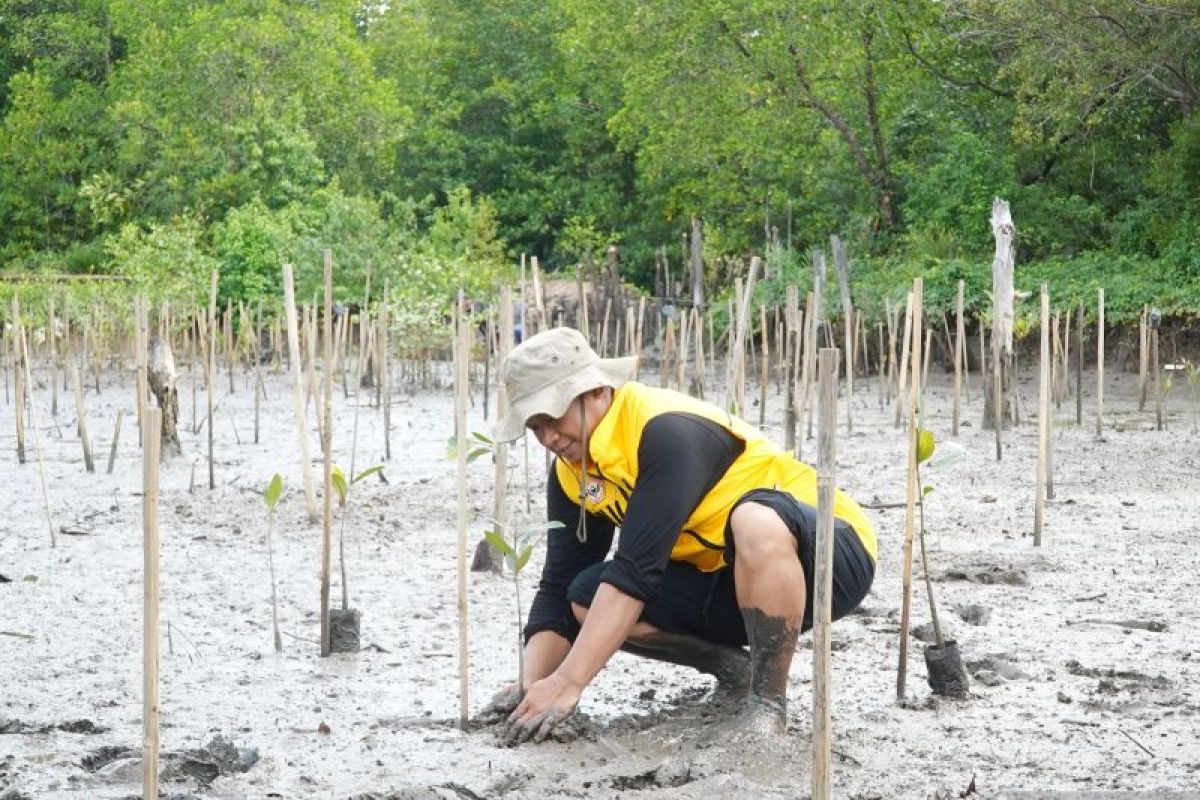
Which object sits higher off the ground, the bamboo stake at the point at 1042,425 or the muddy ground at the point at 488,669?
the bamboo stake at the point at 1042,425

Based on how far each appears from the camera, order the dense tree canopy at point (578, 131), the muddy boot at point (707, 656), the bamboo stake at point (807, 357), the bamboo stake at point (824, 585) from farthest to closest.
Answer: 1. the dense tree canopy at point (578, 131)
2. the bamboo stake at point (807, 357)
3. the muddy boot at point (707, 656)
4. the bamboo stake at point (824, 585)

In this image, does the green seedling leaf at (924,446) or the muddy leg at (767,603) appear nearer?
the muddy leg at (767,603)

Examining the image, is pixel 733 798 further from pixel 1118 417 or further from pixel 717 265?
pixel 717 265

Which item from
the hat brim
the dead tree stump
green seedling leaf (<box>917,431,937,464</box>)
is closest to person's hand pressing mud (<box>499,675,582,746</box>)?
the hat brim

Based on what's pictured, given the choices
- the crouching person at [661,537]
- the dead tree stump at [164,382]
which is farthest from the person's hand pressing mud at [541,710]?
the dead tree stump at [164,382]

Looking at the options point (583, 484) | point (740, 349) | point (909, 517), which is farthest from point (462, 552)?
point (740, 349)

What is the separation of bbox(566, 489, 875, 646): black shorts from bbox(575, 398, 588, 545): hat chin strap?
0.29 ft

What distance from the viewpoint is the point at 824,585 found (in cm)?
279

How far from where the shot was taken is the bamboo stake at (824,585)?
274 centimetres

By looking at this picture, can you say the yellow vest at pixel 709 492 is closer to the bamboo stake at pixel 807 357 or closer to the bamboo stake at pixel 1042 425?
the bamboo stake at pixel 807 357

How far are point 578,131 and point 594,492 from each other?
25207 mm

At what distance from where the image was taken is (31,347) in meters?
18.7

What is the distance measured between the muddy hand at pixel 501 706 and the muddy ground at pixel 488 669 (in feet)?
0.31

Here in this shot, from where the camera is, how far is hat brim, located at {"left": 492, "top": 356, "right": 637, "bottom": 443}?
11.1 ft
